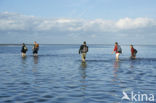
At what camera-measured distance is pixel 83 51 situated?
25000mm

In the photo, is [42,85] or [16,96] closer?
[16,96]

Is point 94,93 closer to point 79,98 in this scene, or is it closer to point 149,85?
point 79,98

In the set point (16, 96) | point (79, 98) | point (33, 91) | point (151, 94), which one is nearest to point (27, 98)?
point (16, 96)

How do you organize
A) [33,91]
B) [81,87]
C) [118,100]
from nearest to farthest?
[118,100]
[33,91]
[81,87]

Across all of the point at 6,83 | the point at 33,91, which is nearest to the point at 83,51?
the point at 6,83

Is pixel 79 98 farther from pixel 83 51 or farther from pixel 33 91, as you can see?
pixel 83 51

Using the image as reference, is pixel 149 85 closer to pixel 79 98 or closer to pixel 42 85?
pixel 79 98

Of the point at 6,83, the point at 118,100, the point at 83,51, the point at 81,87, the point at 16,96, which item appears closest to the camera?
the point at 118,100

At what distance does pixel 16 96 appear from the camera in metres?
9.37

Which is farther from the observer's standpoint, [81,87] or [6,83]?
[6,83]

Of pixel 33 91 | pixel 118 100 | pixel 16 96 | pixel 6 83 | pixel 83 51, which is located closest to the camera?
pixel 118 100

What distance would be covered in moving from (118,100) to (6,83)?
6.25 m

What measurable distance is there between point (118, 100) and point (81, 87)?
283 cm

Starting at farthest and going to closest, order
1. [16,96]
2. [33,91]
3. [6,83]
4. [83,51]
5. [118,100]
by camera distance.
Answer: [83,51] → [6,83] → [33,91] → [16,96] → [118,100]
